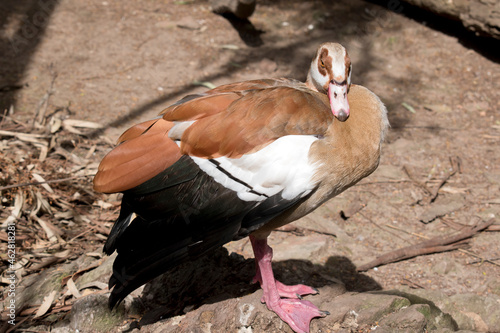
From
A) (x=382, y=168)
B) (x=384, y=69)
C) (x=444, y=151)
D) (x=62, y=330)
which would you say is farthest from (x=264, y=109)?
(x=384, y=69)

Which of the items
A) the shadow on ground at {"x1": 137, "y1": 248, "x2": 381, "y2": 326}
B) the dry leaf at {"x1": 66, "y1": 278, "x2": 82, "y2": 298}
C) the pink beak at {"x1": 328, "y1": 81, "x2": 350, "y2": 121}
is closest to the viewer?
the pink beak at {"x1": 328, "y1": 81, "x2": 350, "y2": 121}

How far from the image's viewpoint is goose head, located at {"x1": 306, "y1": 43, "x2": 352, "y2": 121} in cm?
271

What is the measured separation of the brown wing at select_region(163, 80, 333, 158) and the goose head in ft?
0.23

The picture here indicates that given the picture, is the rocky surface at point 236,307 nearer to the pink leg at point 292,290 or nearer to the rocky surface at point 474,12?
the pink leg at point 292,290

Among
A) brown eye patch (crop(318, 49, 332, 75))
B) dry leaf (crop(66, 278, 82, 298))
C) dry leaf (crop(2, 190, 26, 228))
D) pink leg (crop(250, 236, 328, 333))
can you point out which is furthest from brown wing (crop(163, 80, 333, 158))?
dry leaf (crop(2, 190, 26, 228))

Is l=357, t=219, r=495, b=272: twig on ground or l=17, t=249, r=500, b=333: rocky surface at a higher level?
l=17, t=249, r=500, b=333: rocky surface

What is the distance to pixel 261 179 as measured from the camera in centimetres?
253

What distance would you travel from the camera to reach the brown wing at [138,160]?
256 centimetres

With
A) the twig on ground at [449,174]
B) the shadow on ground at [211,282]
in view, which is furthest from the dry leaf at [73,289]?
the twig on ground at [449,174]

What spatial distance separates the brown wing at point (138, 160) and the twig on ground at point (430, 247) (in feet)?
6.37

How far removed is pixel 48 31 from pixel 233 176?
4.92 meters

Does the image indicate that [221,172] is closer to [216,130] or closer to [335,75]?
[216,130]

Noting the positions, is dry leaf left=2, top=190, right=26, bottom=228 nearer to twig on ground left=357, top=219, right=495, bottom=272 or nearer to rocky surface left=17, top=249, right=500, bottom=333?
rocky surface left=17, top=249, right=500, bottom=333

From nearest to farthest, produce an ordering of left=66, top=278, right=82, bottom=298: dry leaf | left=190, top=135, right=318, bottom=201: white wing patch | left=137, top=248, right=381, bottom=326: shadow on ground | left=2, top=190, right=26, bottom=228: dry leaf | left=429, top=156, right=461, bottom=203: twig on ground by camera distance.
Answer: left=190, top=135, right=318, bottom=201: white wing patch → left=137, top=248, right=381, bottom=326: shadow on ground → left=66, top=278, right=82, bottom=298: dry leaf → left=2, top=190, right=26, bottom=228: dry leaf → left=429, top=156, right=461, bottom=203: twig on ground
